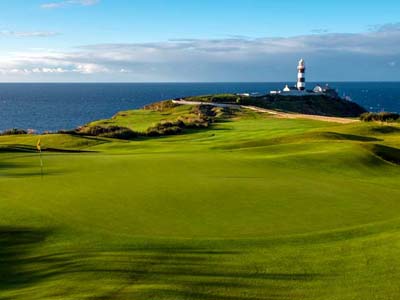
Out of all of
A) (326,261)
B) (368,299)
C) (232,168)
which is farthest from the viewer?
(232,168)

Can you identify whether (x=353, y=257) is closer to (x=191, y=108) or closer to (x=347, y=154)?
(x=347, y=154)

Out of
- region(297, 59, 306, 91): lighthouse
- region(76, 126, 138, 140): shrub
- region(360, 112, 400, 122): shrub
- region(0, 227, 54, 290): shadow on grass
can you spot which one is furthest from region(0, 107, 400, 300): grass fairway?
region(297, 59, 306, 91): lighthouse

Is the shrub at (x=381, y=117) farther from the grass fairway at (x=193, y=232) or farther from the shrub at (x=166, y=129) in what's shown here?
the grass fairway at (x=193, y=232)

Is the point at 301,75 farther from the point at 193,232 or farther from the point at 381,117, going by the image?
→ the point at 193,232

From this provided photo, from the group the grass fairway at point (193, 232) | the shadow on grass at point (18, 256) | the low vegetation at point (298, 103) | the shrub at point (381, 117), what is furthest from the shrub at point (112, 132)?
the low vegetation at point (298, 103)

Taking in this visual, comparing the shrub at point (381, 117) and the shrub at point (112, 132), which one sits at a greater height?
the shrub at point (381, 117)

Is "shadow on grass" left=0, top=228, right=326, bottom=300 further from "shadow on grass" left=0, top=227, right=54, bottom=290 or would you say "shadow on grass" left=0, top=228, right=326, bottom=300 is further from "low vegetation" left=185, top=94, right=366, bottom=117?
"low vegetation" left=185, top=94, right=366, bottom=117

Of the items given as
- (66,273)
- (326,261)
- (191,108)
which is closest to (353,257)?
(326,261)

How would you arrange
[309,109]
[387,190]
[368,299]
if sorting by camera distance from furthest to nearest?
[309,109] → [387,190] → [368,299]

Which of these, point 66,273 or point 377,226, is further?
point 377,226
